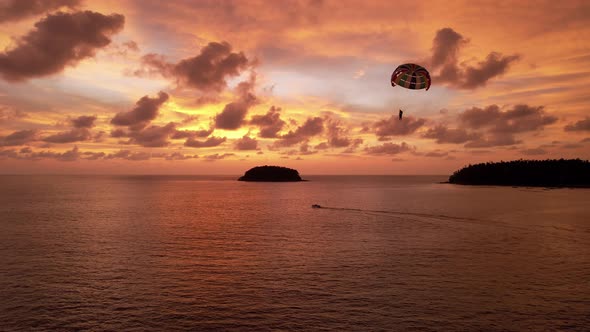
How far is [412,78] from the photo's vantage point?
2345 inches

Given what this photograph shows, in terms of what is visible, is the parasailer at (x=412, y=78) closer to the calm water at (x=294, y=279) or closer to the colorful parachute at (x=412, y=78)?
the colorful parachute at (x=412, y=78)

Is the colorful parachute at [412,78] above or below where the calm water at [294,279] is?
above

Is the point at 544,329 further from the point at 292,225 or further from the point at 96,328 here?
the point at 292,225

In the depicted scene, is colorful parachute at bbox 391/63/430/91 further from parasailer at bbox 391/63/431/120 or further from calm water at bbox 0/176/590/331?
calm water at bbox 0/176/590/331

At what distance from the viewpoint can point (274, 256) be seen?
113 ft

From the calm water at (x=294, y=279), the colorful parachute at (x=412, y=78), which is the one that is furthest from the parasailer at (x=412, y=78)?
the calm water at (x=294, y=279)

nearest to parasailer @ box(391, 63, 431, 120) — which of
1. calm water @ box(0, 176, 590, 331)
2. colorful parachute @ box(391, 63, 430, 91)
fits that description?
colorful parachute @ box(391, 63, 430, 91)

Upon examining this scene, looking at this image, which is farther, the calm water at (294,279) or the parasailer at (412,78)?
the parasailer at (412,78)

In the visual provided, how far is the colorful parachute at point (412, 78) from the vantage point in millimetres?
59312

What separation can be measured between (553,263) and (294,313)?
2382cm

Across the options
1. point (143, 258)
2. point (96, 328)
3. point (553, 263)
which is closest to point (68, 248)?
point (143, 258)

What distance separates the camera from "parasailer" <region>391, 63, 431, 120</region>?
5928cm

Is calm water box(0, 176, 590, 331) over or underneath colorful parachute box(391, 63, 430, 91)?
underneath

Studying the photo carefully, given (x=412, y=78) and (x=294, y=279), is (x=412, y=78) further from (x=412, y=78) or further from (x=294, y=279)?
(x=294, y=279)
